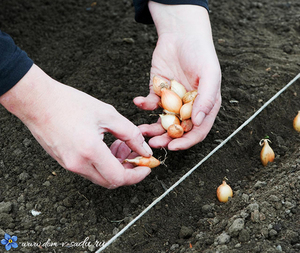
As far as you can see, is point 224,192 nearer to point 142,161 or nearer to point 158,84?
point 142,161

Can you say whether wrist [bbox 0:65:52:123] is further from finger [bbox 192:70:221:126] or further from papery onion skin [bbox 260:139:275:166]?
papery onion skin [bbox 260:139:275:166]

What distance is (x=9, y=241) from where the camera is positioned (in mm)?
1449

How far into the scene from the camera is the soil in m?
1.48

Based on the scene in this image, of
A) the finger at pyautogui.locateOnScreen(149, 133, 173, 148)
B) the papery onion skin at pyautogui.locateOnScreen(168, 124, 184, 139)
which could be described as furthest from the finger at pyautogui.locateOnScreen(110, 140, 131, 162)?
the papery onion skin at pyautogui.locateOnScreen(168, 124, 184, 139)

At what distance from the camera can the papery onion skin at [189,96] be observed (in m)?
1.72

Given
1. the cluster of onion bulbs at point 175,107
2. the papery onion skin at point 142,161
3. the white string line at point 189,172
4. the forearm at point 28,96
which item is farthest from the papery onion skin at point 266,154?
the forearm at point 28,96

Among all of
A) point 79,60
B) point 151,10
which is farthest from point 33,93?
point 79,60

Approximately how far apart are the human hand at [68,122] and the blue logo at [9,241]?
41 cm

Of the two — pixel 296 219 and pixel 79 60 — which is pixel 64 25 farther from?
pixel 296 219

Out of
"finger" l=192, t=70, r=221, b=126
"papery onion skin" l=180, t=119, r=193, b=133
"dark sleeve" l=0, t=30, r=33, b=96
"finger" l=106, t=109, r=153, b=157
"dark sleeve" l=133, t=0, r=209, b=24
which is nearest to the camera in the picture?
"dark sleeve" l=0, t=30, r=33, b=96

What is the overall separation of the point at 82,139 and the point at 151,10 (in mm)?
1093

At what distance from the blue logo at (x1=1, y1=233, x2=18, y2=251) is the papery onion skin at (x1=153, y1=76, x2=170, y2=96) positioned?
3.16 ft

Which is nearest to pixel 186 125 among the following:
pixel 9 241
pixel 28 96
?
pixel 28 96

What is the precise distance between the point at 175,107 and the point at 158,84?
0.57 ft
